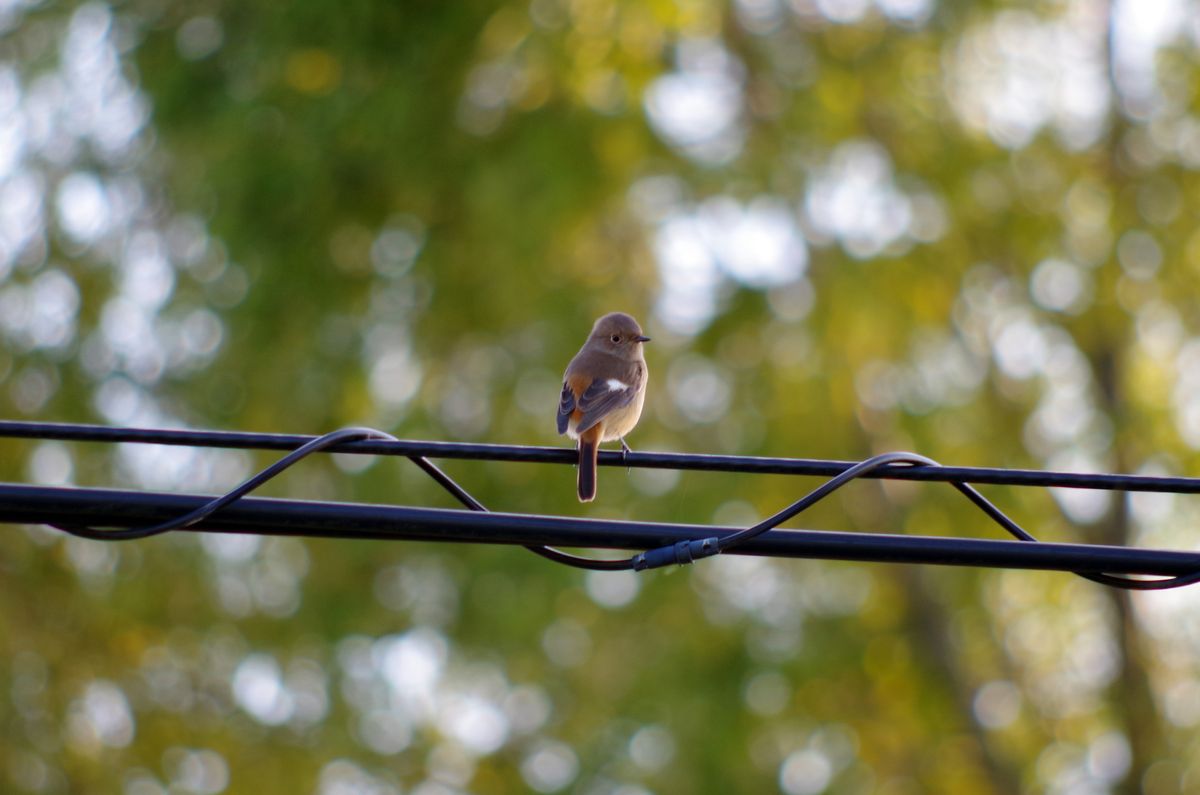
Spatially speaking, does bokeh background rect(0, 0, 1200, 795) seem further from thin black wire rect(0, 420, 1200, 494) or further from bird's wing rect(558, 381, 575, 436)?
thin black wire rect(0, 420, 1200, 494)

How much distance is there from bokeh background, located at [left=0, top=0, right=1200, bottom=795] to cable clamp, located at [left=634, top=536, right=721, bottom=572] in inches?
283

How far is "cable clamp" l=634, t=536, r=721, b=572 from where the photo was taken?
349 centimetres

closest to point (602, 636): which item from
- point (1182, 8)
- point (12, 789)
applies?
point (12, 789)

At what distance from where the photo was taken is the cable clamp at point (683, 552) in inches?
137

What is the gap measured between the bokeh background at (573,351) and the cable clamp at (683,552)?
23.6 feet

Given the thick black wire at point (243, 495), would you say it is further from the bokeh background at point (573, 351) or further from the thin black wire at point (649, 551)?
the bokeh background at point (573, 351)

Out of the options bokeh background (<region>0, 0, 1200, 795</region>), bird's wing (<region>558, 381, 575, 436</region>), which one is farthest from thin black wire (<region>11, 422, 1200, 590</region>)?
bokeh background (<region>0, 0, 1200, 795</region>)

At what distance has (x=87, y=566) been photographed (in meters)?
12.2

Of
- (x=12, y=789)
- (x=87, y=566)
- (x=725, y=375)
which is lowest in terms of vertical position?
(x=12, y=789)

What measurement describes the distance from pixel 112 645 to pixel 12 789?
140 centimetres

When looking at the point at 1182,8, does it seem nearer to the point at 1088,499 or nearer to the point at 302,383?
the point at 1088,499

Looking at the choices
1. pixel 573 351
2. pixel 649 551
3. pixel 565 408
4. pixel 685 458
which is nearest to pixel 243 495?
pixel 649 551

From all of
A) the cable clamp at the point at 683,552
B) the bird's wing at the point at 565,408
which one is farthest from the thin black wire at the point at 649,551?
the bird's wing at the point at 565,408

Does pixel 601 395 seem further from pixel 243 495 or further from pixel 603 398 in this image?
pixel 243 495
